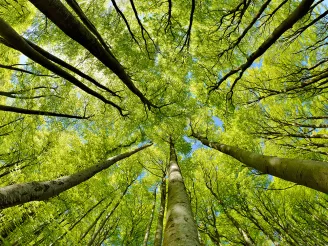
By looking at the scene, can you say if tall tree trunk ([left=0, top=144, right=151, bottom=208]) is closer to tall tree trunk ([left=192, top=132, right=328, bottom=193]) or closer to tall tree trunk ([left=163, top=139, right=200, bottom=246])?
tall tree trunk ([left=163, top=139, right=200, bottom=246])

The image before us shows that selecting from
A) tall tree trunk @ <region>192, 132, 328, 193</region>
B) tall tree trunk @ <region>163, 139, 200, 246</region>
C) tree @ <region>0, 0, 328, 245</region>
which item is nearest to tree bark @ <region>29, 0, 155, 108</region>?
tree @ <region>0, 0, 328, 245</region>

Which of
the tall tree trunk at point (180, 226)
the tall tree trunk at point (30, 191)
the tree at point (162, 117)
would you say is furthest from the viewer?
the tree at point (162, 117)

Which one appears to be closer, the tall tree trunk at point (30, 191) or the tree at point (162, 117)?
the tall tree trunk at point (30, 191)

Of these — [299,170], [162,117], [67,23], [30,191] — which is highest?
[162,117]

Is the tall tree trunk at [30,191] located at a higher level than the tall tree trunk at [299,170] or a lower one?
lower

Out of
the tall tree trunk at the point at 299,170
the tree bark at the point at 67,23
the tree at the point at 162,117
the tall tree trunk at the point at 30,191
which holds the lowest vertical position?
the tall tree trunk at the point at 30,191

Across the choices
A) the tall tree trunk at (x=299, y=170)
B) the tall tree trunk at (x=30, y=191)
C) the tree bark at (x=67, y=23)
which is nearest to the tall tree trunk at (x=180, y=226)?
the tall tree trunk at (x=299, y=170)

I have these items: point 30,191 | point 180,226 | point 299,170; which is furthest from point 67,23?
point 299,170

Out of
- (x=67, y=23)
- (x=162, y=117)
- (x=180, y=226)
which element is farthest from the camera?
(x=162, y=117)

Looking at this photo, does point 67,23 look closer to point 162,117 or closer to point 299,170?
point 299,170

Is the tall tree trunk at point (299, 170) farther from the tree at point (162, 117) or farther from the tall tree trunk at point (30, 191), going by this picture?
the tall tree trunk at point (30, 191)

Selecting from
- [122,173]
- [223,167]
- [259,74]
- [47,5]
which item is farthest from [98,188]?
[259,74]

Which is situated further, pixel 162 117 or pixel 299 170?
pixel 162 117

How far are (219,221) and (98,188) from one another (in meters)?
5.52
